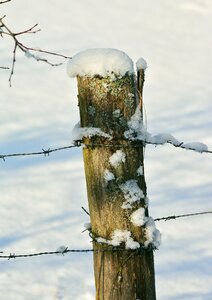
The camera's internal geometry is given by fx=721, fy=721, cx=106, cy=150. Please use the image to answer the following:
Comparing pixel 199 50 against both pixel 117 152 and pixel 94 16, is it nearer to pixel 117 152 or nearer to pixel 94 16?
pixel 94 16

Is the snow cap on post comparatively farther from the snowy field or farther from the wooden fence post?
the snowy field

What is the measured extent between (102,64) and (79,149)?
25.6ft

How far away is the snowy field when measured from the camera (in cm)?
680

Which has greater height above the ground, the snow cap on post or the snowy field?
the snowy field

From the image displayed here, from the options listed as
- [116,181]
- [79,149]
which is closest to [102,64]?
[116,181]

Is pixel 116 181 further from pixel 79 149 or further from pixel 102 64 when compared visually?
pixel 79 149

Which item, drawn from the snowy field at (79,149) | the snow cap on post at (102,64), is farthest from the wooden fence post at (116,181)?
the snowy field at (79,149)

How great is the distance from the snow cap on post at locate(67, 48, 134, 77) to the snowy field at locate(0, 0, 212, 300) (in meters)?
3.68

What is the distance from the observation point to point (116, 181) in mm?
2725

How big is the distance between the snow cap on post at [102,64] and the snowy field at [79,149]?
12.1 feet

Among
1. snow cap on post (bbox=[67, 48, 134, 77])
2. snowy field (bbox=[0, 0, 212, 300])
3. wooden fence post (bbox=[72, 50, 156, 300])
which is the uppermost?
snowy field (bbox=[0, 0, 212, 300])

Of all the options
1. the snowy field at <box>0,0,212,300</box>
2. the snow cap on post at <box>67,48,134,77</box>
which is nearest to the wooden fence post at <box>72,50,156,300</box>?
the snow cap on post at <box>67,48,134,77</box>

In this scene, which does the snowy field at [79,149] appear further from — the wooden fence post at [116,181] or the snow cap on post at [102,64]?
the snow cap on post at [102,64]

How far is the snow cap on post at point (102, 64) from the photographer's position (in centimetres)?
270
